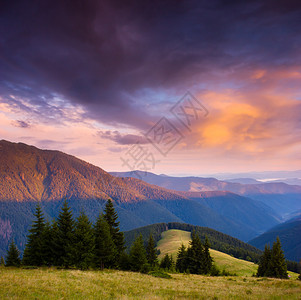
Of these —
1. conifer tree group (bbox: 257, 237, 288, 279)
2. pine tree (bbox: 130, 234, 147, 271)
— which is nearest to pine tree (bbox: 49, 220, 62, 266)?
pine tree (bbox: 130, 234, 147, 271)

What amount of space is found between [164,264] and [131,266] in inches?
1310

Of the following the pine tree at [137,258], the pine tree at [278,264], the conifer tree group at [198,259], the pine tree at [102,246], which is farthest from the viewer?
the conifer tree group at [198,259]

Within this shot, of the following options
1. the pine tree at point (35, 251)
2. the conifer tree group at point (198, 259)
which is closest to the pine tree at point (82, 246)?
the pine tree at point (35, 251)

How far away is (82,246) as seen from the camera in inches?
1271

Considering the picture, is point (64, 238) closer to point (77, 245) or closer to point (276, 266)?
point (77, 245)

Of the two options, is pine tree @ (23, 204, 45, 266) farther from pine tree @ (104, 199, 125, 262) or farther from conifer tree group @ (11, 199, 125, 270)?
pine tree @ (104, 199, 125, 262)

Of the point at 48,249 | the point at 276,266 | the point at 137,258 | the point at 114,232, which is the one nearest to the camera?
the point at 48,249

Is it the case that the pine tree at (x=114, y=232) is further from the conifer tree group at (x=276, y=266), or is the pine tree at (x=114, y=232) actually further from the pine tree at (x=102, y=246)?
the conifer tree group at (x=276, y=266)

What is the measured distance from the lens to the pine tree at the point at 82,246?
32031 mm

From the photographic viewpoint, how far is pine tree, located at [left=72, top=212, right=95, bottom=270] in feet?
105

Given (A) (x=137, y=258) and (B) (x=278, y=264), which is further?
(B) (x=278, y=264)

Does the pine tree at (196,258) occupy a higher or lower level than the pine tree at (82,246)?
lower

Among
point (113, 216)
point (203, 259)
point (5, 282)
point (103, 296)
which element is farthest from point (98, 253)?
point (203, 259)

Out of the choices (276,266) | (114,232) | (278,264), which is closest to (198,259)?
(276,266)
